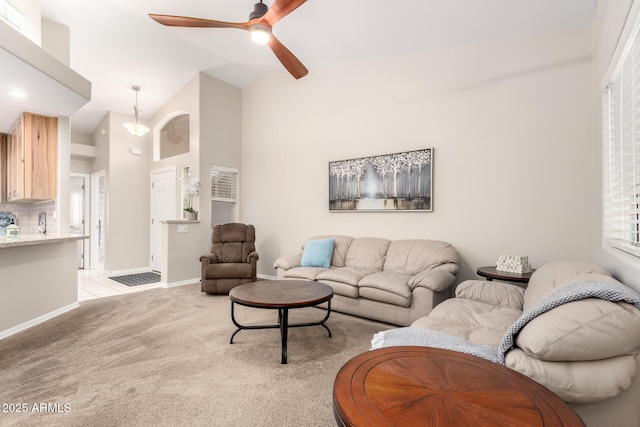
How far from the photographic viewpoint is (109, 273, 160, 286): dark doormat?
5.30m

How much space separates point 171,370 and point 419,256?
Answer: 2.69m

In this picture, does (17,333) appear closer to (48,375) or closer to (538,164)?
(48,375)

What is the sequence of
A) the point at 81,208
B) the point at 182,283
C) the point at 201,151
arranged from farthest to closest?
1. the point at 81,208
2. the point at 201,151
3. the point at 182,283

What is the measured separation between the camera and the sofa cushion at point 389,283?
3.00 m

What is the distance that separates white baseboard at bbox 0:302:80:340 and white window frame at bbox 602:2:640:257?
5.02 meters

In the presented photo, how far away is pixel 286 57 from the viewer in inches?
116

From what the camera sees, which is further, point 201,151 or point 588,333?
point 201,151

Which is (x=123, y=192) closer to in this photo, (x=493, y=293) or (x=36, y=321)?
(x=36, y=321)

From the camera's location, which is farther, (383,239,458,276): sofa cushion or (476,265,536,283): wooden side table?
(383,239,458,276): sofa cushion

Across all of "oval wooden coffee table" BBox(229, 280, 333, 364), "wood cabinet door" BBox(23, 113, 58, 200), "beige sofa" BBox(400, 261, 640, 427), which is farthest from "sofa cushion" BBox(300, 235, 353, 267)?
"wood cabinet door" BBox(23, 113, 58, 200)

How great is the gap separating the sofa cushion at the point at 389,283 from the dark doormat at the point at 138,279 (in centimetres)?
407

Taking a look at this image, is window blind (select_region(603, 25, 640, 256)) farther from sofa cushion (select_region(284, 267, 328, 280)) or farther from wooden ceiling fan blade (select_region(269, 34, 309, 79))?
sofa cushion (select_region(284, 267, 328, 280))

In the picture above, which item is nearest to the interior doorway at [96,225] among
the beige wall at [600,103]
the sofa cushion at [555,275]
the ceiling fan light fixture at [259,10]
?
the ceiling fan light fixture at [259,10]

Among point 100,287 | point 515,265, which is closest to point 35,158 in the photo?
point 100,287
